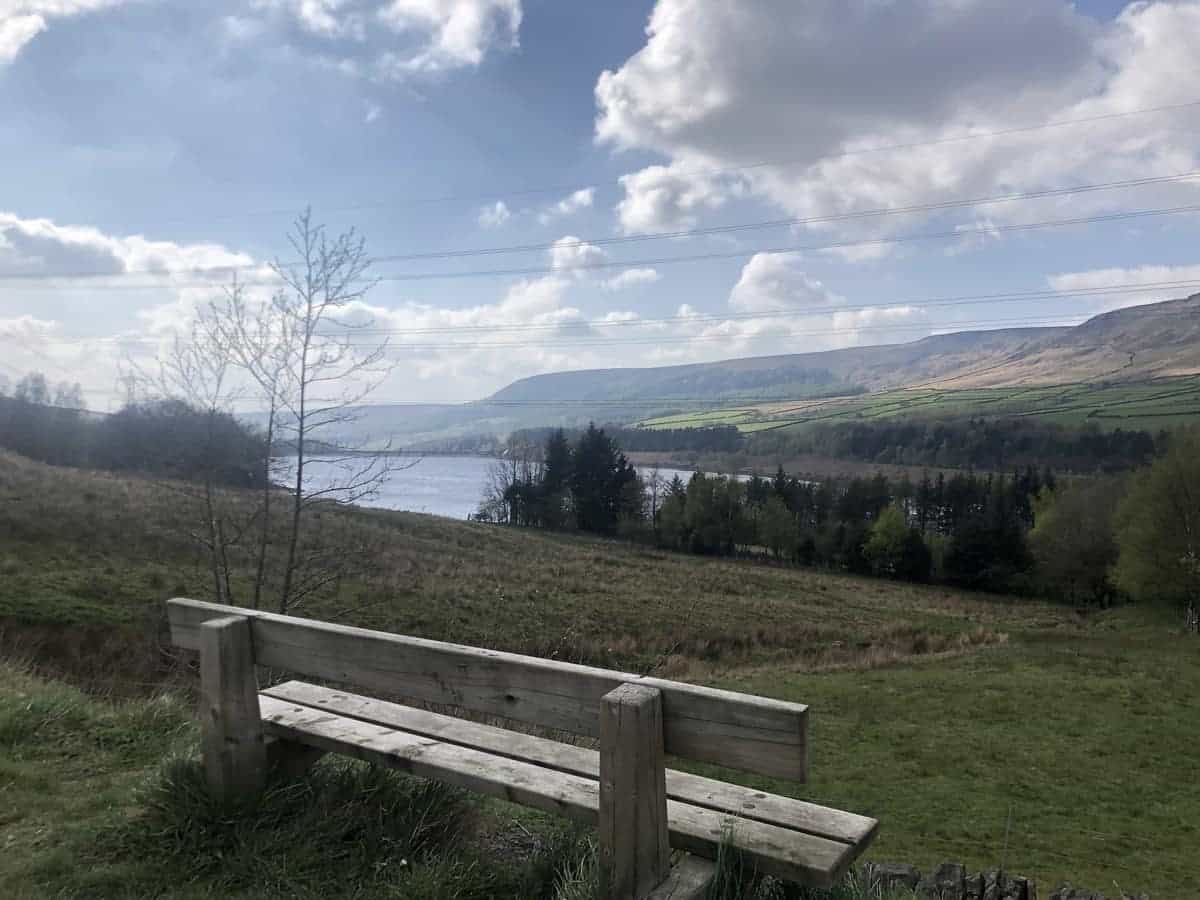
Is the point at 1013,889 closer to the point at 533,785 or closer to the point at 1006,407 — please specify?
the point at 533,785

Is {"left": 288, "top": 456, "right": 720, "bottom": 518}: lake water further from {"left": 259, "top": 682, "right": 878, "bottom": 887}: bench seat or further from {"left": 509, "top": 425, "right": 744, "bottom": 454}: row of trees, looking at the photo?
{"left": 259, "top": 682, "right": 878, "bottom": 887}: bench seat

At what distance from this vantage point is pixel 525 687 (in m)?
2.82

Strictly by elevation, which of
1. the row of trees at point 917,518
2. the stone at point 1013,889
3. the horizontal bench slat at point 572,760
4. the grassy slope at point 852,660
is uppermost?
the horizontal bench slat at point 572,760

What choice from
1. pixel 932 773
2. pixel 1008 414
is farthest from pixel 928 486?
pixel 932 773

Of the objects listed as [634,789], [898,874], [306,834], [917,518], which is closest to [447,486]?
[917,518]

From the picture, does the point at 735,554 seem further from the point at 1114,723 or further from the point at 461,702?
the point at 461,702

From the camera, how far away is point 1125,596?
2028 inches

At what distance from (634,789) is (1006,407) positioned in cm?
15244

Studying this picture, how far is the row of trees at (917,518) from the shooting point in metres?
40.2

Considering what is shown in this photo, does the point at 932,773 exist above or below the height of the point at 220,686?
below

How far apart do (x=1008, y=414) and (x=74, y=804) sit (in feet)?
472

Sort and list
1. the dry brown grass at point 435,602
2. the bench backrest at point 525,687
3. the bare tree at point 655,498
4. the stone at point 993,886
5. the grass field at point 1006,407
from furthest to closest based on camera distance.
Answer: the grass field at point 1006,407
the bare tree at point 655,498
the dry brown grass at point 435,602
the stone at point 993,886
the bench backrest at point 525,687

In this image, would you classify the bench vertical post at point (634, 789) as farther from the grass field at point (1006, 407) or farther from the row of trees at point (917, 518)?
the grass field at point (1006, 407)

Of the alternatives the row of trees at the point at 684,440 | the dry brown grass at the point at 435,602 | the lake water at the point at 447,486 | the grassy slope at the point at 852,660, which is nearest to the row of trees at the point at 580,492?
the lake water at the point at 447,486
